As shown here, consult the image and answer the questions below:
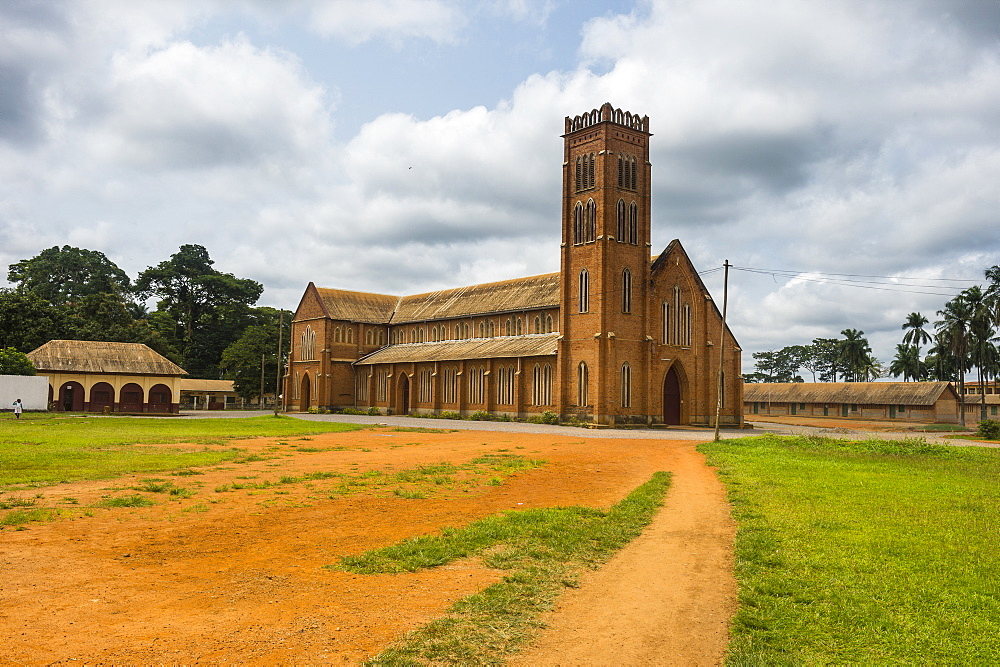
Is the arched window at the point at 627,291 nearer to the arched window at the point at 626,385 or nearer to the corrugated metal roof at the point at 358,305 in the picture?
the arched window at the point at 626,385

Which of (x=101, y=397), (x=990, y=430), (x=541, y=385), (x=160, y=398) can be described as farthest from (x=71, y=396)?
(x=990, y=430)

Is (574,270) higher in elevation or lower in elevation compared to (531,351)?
higher

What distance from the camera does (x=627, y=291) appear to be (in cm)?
4800

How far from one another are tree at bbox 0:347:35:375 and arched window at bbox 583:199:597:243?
1640 inches

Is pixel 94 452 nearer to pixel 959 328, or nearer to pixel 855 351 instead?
pixel 959 328

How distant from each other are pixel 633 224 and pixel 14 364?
45.4 meters

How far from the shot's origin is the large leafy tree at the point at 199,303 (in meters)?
95.1

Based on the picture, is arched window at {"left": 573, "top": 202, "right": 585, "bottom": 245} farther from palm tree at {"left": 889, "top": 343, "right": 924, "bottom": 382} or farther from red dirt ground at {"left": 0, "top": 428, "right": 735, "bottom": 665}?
palm tree at {"left": 889, "top": 343, "right": 924, "bottom": 382}

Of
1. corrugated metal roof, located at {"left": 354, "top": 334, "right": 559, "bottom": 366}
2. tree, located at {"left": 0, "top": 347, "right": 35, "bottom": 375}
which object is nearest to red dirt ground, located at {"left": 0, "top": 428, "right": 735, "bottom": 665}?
corrugated metal roof, located at {"left": 354, "top": 334, "right": 559, "bottom": 366}

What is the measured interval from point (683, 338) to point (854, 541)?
4132 centimetres

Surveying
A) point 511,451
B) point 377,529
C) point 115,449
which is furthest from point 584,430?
point 377,529

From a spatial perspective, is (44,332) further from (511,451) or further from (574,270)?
(511,451)

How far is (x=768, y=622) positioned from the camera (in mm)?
7113

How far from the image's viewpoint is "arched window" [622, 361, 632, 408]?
4659 cm
